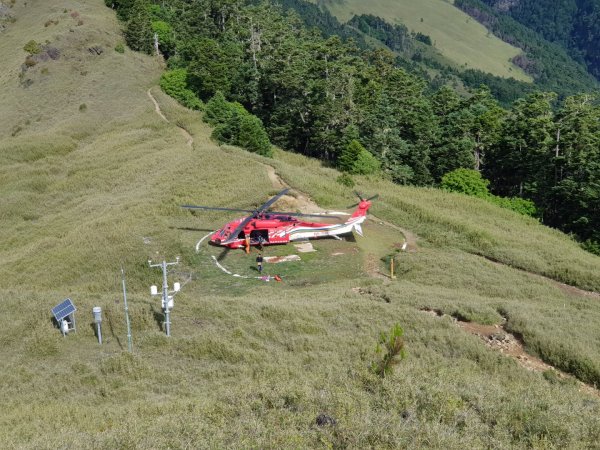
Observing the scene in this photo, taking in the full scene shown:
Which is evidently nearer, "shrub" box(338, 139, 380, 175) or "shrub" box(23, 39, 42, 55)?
"shrub" box(338, 139, 380, 175)

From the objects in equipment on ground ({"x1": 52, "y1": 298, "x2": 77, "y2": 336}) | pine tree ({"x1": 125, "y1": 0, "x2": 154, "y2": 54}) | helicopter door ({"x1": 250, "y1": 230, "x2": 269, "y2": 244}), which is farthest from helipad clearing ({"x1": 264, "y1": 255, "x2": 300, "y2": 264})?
pine tree ({"x1": 125, "y1": 0, "x2": 154, "y2": 54})

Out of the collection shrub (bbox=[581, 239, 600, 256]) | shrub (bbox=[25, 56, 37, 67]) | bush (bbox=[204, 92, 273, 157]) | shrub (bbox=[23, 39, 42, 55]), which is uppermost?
shrub (bbox=[581, 239, 600, 256])

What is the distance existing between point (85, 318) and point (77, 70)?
74.5m

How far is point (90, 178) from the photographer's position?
53.5m

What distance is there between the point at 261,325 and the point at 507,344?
10.2 metres

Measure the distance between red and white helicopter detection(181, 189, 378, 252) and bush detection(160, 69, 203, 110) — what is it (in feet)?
153

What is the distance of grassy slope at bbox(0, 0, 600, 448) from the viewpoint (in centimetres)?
1276

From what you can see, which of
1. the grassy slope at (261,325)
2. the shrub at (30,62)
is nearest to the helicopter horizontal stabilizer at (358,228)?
the grassy slope at (261,325)

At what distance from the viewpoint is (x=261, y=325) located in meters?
21.8

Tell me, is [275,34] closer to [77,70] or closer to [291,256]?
[77,70]

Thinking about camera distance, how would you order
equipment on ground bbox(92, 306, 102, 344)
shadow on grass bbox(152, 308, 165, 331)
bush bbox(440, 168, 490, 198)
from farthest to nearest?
bush bbox(440, 168, 490, 198) → shadow on grass bbox(152, 308, 165, 331) → equipment on ground bbox(92, 306, 102, 344)

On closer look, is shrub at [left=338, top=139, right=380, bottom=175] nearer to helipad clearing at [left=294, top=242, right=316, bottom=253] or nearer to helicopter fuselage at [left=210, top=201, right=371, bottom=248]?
helicopter fuselage at [left=210, top=201, right=371, bottom=248]

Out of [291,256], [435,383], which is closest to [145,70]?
[291,256]

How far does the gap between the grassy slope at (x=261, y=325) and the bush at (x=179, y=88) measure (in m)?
22.7
